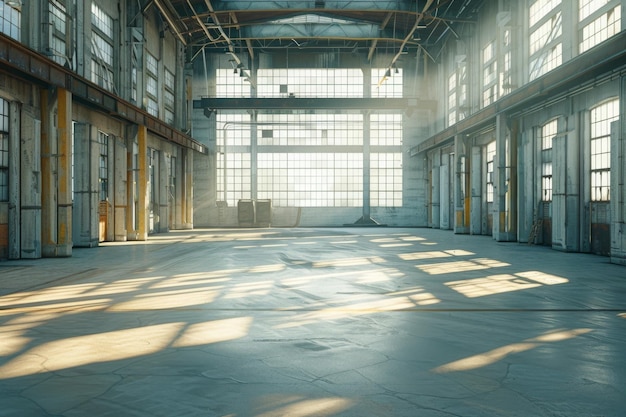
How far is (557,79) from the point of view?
16.5 meters

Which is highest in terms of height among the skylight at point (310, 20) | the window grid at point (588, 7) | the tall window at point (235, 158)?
the skylight at point (310, 20)

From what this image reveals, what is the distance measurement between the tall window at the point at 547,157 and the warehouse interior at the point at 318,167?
9 centimetres

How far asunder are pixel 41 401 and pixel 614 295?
8.33m

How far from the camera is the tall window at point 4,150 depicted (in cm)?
1428

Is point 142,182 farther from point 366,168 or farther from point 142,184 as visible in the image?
point 366,168

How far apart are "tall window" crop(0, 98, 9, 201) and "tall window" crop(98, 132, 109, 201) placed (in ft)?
21.8

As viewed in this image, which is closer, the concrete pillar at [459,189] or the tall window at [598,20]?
the tall window at [598,20]

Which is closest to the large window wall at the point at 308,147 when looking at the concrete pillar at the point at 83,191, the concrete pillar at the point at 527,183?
the concrete pillar at the point at 527,183

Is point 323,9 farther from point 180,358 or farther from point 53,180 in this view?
point 180,358

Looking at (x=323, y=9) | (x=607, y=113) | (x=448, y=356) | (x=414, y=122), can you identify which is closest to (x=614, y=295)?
(x=448, y=356)

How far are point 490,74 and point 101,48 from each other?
1776 centimetres

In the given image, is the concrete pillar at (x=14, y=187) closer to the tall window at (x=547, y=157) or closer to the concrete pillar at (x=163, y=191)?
the concrete pillar at (x=163, y=191)

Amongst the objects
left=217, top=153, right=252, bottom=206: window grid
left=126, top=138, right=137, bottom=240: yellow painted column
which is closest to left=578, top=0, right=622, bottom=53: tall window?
left=126, top=138, right=137, bottom=240: yellow painted column

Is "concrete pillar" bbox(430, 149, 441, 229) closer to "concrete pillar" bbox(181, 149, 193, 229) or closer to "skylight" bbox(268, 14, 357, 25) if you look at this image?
"skylight" bbox(268, 14, 357, 25)
